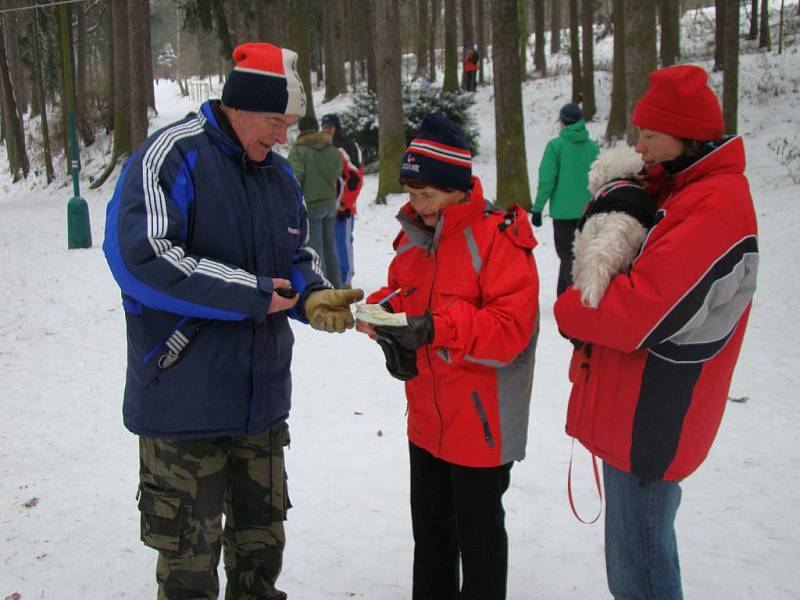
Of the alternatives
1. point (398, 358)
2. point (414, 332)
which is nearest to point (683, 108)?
point (414, 332)

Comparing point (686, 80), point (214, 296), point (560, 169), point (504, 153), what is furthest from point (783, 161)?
point (214, 296)

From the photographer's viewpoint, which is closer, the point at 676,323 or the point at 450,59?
the point at 676,323

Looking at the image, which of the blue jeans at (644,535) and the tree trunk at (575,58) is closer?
the blue jeans at (644,535)

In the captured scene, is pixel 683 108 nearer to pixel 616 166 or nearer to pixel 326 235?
pixel 616 166

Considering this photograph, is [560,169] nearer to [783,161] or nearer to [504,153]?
[504,153]

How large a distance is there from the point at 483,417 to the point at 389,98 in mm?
11936

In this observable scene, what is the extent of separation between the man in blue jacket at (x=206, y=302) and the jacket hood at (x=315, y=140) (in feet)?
16.2

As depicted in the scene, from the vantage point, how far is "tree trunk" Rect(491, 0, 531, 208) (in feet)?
35.2

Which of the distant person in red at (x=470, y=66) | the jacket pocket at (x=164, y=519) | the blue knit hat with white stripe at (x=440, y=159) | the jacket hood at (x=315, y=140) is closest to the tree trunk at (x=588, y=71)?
the distant person in red at (x=470, y=66)

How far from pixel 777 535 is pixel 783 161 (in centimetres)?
1242

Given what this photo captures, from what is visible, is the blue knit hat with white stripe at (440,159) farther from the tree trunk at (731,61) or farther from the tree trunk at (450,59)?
the tree trunk at (450,59)

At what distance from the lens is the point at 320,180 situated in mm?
7430

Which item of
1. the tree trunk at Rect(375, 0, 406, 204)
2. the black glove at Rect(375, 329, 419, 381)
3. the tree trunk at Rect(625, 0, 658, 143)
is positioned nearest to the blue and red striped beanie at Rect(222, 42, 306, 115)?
the black glove at Rect(375, 329, 419, 381)

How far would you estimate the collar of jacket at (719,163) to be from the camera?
2.12 metres
